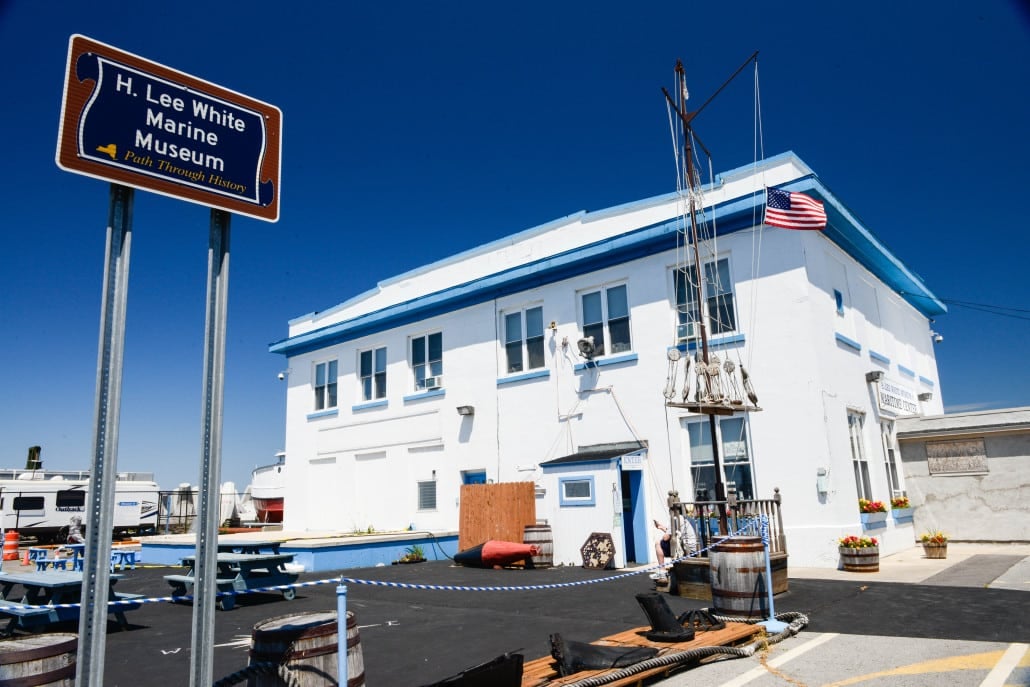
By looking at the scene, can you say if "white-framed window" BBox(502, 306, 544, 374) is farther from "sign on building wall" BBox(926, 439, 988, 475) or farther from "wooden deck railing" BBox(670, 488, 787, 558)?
"sign on building wall" BBox(926, 439, 988, 475)

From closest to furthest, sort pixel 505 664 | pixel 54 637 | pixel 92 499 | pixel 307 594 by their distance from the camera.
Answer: pixel 92 499
pixel 54 637
pixel 505 664
pixel 307 594

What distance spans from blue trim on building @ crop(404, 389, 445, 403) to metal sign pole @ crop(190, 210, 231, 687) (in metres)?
16.6

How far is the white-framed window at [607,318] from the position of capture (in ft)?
58.2

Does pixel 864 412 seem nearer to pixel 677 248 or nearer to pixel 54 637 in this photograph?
pixel 677 248

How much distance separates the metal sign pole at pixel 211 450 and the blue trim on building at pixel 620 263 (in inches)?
507

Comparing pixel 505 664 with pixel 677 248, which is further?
pixel 677 248

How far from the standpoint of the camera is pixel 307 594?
13469mm

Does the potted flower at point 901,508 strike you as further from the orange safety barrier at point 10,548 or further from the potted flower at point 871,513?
the orange safety barrier at point 10,548

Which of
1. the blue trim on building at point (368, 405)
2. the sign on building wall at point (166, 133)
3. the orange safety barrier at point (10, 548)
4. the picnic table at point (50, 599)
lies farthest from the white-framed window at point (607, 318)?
the orange safety barrier at point (10, 548)

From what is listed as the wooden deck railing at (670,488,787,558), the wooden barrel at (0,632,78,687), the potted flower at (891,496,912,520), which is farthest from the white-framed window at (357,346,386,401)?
the wooden barrel at (0,632,78,687)

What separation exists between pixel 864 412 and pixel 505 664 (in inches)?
553

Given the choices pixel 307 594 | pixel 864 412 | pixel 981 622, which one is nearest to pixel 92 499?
pixel 981 622

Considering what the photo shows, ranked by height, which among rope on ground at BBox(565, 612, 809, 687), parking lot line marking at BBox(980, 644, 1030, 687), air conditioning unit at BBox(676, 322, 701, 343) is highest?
air conditioning unit at BBox(676, 322, 701, 343)

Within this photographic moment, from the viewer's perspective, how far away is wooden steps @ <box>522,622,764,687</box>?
6145mm
